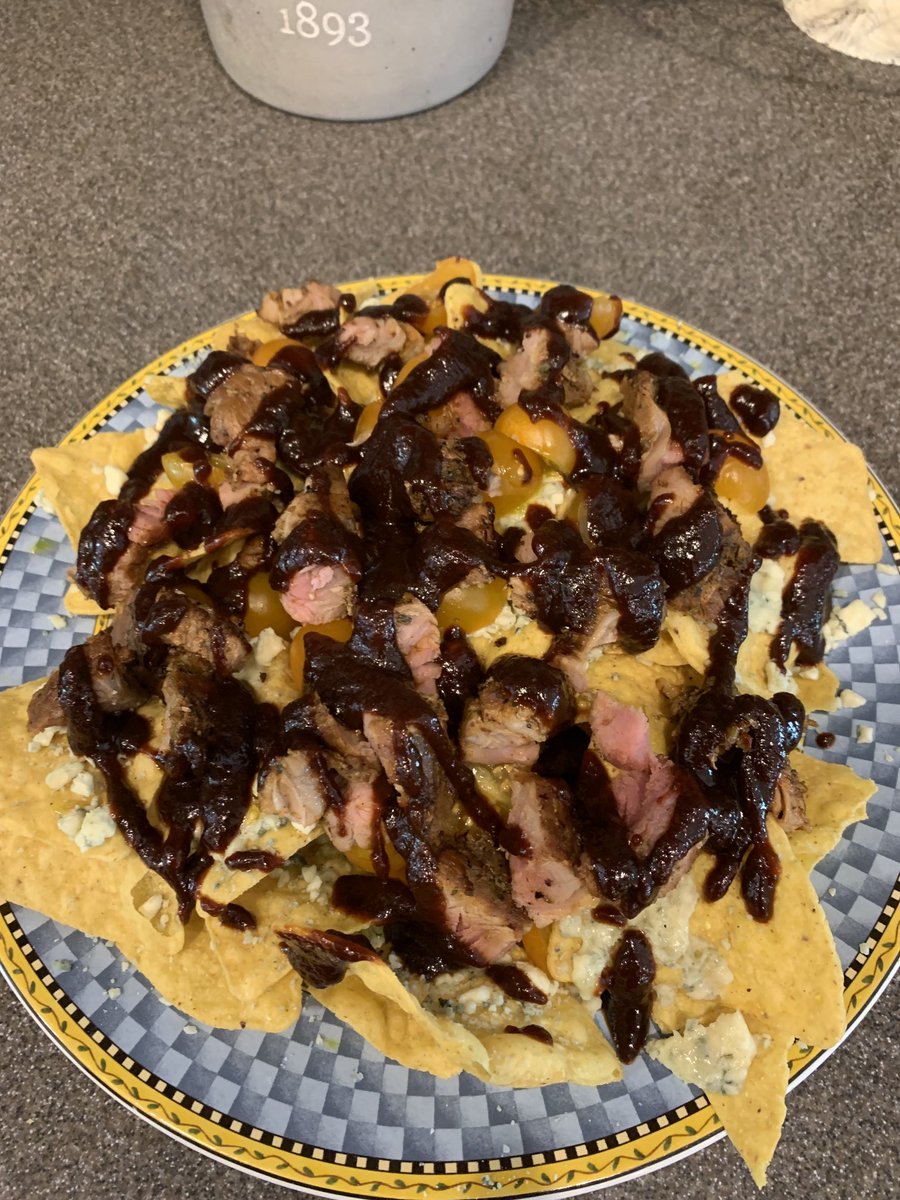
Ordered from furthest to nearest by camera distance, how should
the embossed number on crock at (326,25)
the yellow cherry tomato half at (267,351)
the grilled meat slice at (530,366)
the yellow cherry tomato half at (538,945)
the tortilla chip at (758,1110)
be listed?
the embossed number on crock at (326,25) → the yellow cherry tomato half at (267,351) → the grilled meat slice at (530,366) → the yellow cherry tomato half at (538,945) → the tortilla chip at (758,1110)

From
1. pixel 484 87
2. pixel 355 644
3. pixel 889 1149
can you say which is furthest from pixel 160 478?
pixel 484 87

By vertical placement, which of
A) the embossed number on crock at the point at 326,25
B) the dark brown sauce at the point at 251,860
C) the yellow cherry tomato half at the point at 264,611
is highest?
the embossed number on crock at the point at 326,25

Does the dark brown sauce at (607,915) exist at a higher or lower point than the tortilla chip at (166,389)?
lower

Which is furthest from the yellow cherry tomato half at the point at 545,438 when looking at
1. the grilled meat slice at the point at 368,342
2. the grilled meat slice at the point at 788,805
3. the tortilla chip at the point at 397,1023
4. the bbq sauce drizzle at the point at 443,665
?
the tortilla chip at the point at 397,1023

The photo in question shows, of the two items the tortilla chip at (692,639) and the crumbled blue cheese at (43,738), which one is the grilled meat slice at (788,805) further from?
the crumbled blue cheese at (43,738)

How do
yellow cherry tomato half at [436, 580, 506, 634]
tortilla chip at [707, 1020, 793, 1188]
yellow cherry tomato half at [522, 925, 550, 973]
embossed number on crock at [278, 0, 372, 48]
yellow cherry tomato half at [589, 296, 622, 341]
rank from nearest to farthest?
1. tortilla chip at [707, 1020, 793, 1188]
2. yellow cherry tomato half at [522, 925, 550, 973]
3. yellow cherry tomato half at [436, 580, 506, 634]
4. yellow cherry tomato half at [589, 296, 622, 341]
5. embossed number on crock at [278, 0, 372, 48]

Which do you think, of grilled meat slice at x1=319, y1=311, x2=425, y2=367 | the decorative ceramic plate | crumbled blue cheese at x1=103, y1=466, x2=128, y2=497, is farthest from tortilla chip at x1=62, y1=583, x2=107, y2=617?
grilled meat slice at x1=319, y1=311, x2=425, y2=367

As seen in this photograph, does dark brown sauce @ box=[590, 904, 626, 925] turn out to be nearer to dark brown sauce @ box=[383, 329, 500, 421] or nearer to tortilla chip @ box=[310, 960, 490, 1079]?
tortilla chip @ box=[310, 960, 490, 1079]

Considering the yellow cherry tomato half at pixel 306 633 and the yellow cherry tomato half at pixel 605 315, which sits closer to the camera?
the yellow cherry tomato half at pixel 306 633

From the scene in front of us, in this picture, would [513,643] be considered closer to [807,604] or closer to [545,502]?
[545,502]
